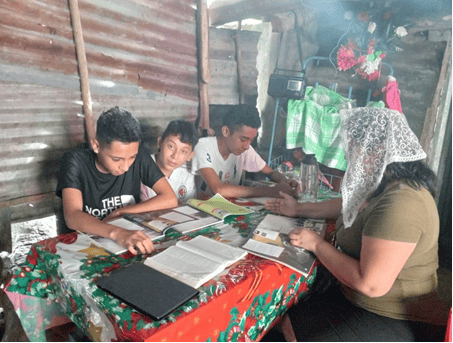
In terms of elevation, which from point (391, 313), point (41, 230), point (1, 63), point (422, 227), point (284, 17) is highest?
point (284, 17)

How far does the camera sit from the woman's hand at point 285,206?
1.99 m

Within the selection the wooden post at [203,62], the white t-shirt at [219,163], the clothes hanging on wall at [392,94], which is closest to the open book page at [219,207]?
the white t-shirt at [219,163]

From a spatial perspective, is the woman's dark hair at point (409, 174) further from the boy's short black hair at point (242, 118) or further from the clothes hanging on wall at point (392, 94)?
the clothes hanging on wall at point (392, 94)

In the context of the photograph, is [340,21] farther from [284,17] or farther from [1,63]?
[1,63]

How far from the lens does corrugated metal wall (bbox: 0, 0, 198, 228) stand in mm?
2340

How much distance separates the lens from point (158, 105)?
10.8 ft

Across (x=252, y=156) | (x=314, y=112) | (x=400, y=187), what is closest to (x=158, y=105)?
(x=252, y=156)

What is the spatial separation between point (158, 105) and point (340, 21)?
2.64 m

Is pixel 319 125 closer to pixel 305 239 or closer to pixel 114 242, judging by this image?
pixel 305 239

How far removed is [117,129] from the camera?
190 centimetres

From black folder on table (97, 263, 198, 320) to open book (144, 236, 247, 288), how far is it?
1.5 inches

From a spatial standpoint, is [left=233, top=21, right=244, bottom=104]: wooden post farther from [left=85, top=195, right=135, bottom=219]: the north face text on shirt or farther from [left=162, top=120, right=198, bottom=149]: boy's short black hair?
[left=85, top=195, right=135, bottom=219]: the north face text on shirt

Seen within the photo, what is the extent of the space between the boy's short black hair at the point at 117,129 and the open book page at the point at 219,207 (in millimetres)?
533

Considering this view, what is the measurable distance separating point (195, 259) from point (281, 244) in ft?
1.47
